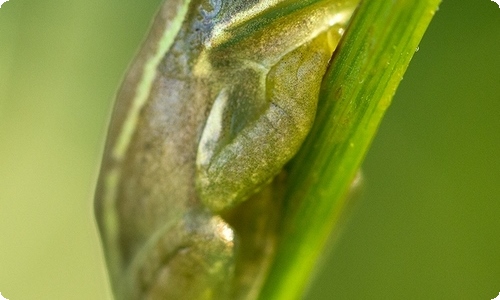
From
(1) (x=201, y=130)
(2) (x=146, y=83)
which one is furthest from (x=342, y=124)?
(2) (x=146, y=83)

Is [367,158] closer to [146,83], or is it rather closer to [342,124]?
[146,83]

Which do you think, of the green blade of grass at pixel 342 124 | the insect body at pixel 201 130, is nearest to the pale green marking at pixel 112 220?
the insect body at pixel 201 130

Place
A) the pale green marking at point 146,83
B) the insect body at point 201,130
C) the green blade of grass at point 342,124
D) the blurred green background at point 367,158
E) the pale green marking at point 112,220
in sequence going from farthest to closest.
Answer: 1. the blurred green background at point 367,158
2. the pale green marking at point 112,220
3. the pale green marking at point 146,83
4. the insect body at point 201,130
5. the green blade of grass at point 342,124

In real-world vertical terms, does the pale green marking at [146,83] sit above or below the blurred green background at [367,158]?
above

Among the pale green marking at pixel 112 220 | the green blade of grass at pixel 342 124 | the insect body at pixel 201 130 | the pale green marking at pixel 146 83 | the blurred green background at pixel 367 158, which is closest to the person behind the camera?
the green blade of grass at pixel 342 124

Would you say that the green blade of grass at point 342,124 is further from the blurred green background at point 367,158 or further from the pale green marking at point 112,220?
the blurred green background at point 367,158

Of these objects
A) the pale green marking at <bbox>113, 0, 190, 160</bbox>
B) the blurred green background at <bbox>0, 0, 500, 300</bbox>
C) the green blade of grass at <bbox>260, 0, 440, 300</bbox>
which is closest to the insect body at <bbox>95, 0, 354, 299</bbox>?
the pale green marking at <bbox>113, 0, 190, 160</bbox>

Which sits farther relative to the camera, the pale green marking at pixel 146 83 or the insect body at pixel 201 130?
the pale green marking at pixel 146 83
